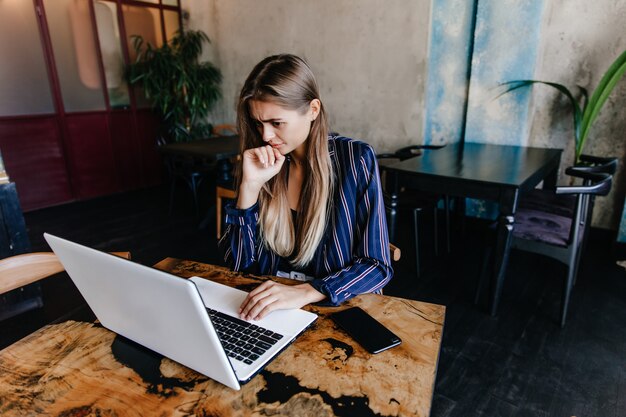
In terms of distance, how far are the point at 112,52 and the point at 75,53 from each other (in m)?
0.42

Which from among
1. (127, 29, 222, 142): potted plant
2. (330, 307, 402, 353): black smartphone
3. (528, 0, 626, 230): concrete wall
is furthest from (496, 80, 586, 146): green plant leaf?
(127, 29, 222, 142): potted plant

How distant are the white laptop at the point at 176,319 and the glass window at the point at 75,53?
14.7 feet

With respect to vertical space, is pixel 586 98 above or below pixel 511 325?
above

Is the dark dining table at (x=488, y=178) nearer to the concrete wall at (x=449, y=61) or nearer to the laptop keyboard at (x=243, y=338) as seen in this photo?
the concrete wall at (x=449, y=61)

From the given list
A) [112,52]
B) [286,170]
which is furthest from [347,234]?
[112,52]

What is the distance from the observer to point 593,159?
2643mm

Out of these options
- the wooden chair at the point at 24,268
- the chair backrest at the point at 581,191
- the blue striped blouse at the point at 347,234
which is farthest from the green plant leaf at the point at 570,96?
the wooden chair at the point at 24,268

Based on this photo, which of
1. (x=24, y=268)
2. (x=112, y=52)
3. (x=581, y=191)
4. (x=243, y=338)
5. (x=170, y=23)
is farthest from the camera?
(x=170, y=23)

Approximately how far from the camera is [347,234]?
1.21 m

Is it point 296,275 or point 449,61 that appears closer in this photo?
point 296,275

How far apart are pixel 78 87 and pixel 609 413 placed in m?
5.31

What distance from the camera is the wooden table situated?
64 centimetres

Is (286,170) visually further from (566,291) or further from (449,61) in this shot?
(449,61)

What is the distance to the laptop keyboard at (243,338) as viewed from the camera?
29.4 inches
